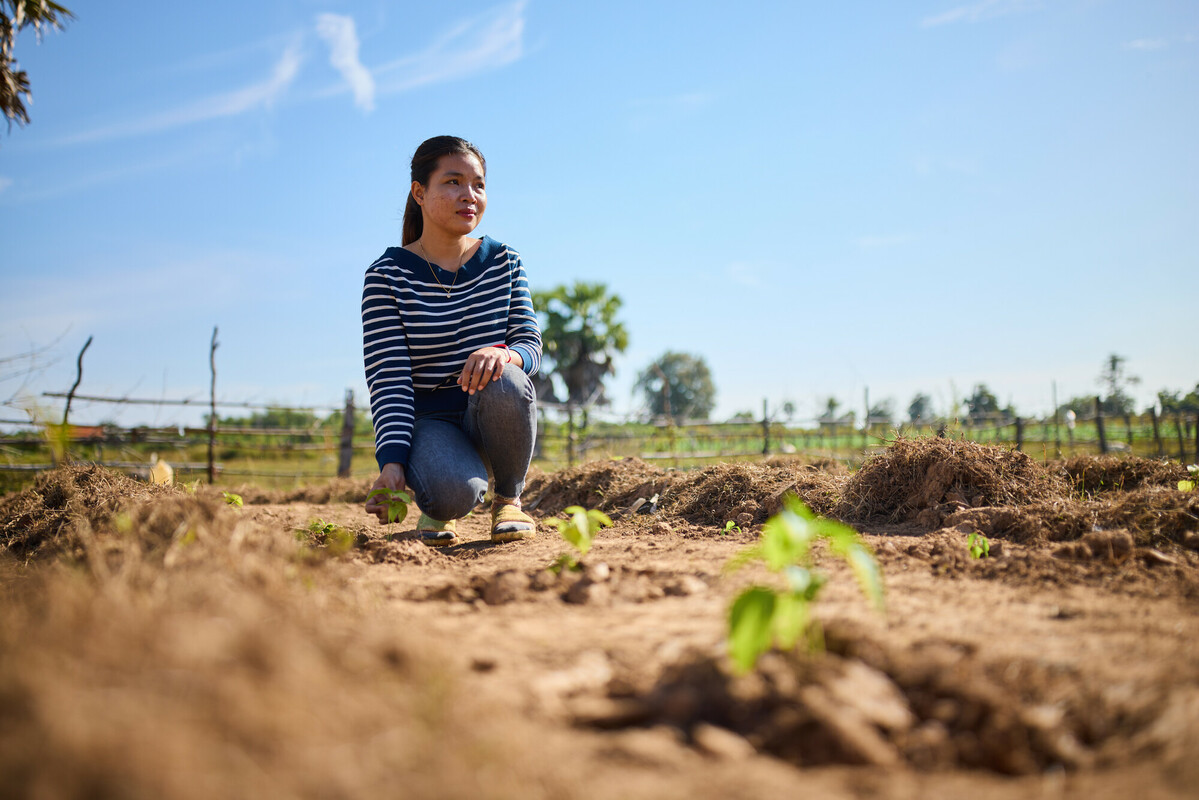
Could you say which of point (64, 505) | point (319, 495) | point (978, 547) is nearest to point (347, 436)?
point (319, 495)

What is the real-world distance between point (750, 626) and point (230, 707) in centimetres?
62

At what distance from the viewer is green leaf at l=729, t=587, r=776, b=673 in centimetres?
91

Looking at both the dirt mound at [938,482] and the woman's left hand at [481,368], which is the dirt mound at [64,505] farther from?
the dirt mound at [938,482]

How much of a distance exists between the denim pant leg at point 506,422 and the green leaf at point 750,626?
194cm

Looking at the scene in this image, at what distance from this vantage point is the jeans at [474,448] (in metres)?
2.64

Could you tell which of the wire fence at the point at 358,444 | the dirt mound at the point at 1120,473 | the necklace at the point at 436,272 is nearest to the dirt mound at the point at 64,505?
the wire fence at the point at 358,444

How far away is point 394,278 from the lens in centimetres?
289

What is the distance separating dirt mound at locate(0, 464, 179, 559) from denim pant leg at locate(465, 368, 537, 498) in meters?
1.13

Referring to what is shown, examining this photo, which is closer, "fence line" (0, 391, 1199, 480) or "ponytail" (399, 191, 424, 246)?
"ponytail" (399, 191, 424, 246)

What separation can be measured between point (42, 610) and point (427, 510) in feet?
5.31

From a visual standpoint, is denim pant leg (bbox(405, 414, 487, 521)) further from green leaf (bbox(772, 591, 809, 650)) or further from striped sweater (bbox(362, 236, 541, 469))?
green leaf (bbox(772, 591, 809, 650))

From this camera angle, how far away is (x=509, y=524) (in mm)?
2807

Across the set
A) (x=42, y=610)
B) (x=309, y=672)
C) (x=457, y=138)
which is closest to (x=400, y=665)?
(x=309, y=672)

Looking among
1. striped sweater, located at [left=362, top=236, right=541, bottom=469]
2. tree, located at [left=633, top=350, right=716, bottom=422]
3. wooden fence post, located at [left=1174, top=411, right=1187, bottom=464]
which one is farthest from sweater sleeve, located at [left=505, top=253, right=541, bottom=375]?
tree, located at [left=633, top=350, right=716, bottom=422]
